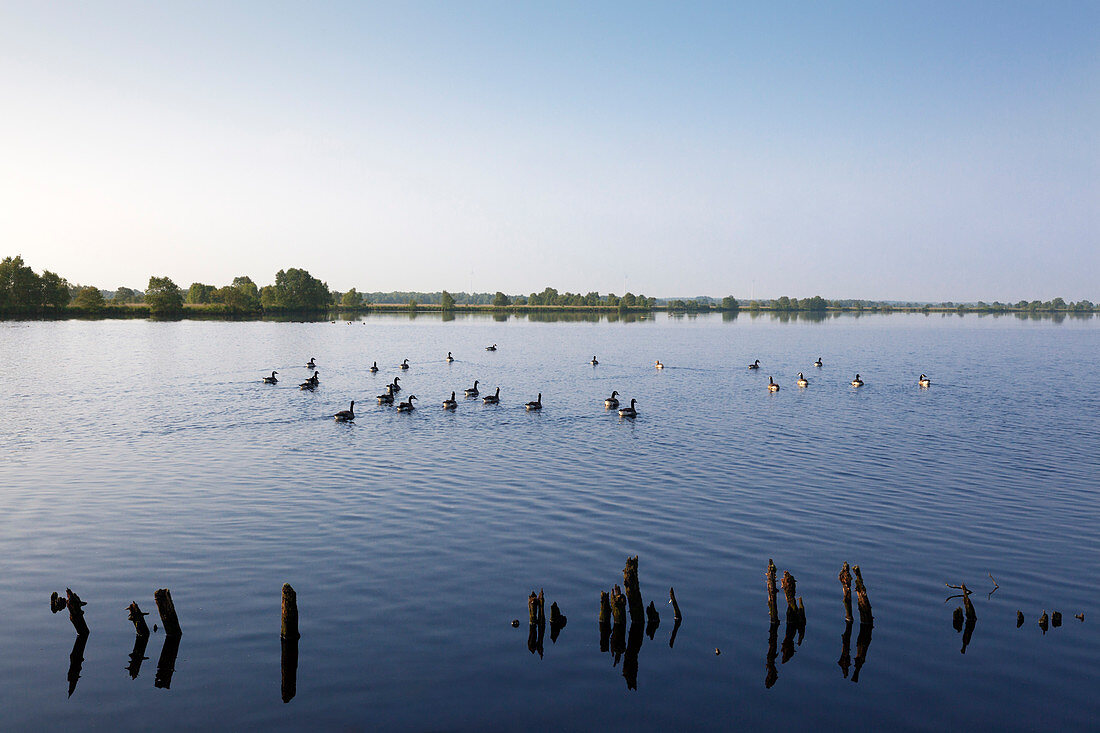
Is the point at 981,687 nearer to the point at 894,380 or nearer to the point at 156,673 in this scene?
the point at 156,673

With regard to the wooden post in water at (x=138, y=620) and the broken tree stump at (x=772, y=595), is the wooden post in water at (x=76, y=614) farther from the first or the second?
the broken tree stump at (x=772, y=595)

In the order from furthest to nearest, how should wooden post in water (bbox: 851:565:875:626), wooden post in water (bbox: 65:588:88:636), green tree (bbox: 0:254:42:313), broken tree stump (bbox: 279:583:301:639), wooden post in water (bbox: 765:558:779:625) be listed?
green tree (bbox: 0:254:42:313), wooden post in water (bbox: 851:565:875:626), wooden post in water (bbox: 765:558:779:625), wooden post in water (bbox: 65:588:88:636), broken tree stump (bbox: 279:583:301:639)

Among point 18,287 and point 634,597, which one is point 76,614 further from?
point 18,287

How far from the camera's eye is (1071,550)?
72.2 feet

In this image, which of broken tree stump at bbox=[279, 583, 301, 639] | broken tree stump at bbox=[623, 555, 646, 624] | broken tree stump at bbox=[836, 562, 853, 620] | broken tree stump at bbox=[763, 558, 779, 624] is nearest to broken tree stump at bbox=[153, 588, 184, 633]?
broken tree stump at bbox=[279, 583, 301, 639]

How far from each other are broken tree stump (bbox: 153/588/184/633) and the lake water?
0.44 metres

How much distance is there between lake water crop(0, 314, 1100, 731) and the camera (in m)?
13.8

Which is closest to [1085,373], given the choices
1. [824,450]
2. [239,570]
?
[824,450]

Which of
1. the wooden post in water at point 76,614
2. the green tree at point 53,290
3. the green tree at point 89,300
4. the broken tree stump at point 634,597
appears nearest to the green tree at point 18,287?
the green tree at point 53,290

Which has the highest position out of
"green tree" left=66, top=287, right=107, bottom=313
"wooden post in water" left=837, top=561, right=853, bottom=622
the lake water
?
"green tree" left=66, top=287, right=107, bottom=313

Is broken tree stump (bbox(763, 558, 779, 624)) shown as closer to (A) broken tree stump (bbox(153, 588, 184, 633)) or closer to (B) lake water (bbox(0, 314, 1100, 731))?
(B) lake water (bbox(0, 314, 1100, 731))

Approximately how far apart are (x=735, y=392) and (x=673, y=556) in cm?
4470

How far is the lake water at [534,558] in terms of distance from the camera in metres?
13.8

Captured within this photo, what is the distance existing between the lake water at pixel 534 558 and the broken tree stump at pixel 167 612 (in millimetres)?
442
